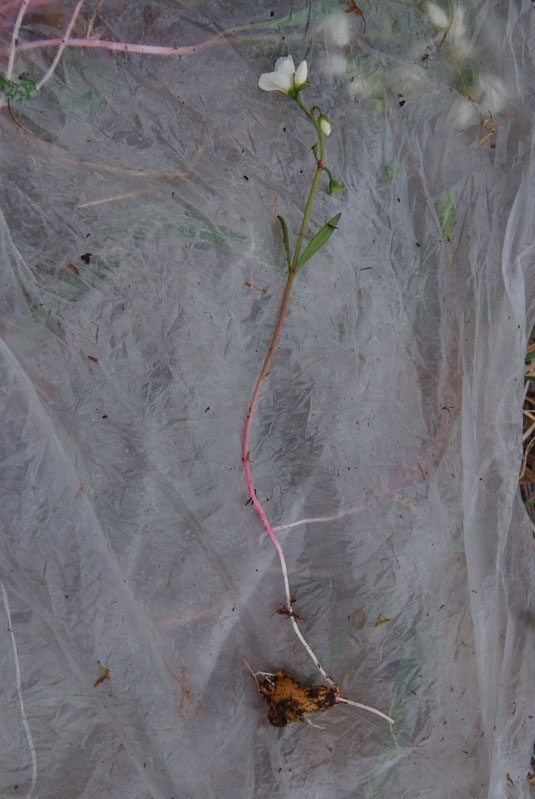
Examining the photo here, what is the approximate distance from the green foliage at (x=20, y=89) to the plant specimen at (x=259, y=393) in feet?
0.91

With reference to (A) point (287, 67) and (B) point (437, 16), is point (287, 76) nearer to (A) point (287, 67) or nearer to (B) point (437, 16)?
(A) point (287, 67)

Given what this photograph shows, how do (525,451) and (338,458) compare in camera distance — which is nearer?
(338,458)

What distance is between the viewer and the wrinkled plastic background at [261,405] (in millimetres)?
792

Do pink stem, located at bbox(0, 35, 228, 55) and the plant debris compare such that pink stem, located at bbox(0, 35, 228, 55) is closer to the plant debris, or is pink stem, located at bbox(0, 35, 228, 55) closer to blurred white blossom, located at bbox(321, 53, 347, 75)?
blurred white blossom, located at bbox(321, 53, 347, 75)

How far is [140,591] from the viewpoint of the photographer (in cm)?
81

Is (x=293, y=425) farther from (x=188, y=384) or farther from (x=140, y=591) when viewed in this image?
(x=140, y=591)

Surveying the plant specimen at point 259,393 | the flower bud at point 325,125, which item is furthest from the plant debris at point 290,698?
the flower bud at point 325,125

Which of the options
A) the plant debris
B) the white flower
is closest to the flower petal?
the white flower

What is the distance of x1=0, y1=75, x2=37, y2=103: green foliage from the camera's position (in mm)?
800

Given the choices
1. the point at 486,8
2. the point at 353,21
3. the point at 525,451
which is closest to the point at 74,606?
the point at 525,451

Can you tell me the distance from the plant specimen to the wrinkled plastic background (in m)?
0.02

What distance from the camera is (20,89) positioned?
31.6 inches

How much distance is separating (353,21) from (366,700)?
0.88 m

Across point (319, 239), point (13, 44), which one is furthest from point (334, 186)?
point (13, 44)
